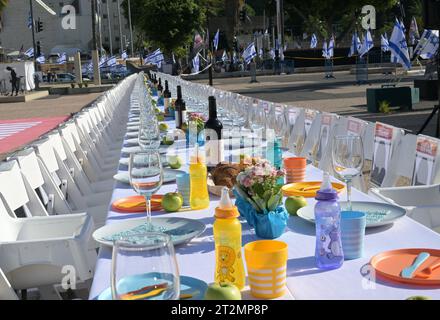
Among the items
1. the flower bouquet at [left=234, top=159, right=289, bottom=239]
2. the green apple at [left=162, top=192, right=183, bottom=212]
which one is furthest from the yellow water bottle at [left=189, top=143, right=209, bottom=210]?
the flower bouquet at [left=234, top=159, right=289, bottom=239]

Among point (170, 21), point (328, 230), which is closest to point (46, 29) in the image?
point (170, 21)

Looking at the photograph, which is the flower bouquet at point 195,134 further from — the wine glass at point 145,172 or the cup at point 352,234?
the cup at point 352,234

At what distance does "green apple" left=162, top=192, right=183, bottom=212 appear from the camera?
3.23 meters

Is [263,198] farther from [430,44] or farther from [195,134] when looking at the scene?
[430,44]

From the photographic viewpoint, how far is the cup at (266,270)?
1916mm

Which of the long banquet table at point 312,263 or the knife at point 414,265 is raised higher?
the knife at point 414,265

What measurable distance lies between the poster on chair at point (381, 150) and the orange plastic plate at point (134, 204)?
7.22ft

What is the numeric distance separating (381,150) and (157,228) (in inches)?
112

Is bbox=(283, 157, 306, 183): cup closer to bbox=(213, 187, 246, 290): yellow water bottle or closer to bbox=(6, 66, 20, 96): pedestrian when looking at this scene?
bbox=(213, 187, 246, 290): yellow water bottle

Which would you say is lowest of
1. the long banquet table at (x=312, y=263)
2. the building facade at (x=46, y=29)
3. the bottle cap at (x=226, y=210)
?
the long banquet table at (x=312, y=263)

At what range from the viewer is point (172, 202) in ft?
10.6

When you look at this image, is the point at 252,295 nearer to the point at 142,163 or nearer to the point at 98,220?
the point at 142,163

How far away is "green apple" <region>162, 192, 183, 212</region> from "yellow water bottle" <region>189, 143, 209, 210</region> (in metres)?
0.07

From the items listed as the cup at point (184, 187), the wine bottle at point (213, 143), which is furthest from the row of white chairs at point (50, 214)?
the wine bottle at point (213, 143)
